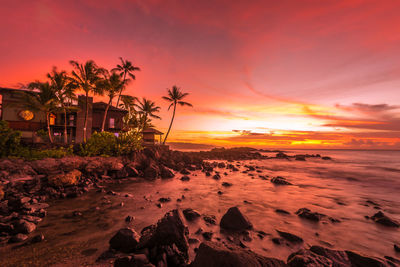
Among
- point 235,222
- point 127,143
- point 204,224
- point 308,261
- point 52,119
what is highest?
point 52,119

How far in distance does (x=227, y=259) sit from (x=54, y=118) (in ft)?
101

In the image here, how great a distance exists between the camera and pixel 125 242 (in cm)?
390

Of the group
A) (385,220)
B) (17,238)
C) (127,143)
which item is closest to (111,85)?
(127,143)

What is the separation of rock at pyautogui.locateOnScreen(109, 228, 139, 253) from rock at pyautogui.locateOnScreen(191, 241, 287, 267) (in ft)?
6.18

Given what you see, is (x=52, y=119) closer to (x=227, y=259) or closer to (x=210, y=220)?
(x=210, y=220)

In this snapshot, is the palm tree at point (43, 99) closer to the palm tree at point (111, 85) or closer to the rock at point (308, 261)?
the palm tree at point (111, 85)

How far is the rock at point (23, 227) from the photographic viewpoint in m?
4.47

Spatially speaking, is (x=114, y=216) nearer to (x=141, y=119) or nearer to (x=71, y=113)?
(x=141, y=119)

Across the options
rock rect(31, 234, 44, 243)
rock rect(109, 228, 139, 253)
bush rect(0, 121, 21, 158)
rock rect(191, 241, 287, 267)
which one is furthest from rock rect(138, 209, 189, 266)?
bush rect(0, 121, 21, 158)

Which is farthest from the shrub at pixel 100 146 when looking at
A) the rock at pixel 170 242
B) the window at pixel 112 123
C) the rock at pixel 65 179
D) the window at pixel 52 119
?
the window at pixel 112 123

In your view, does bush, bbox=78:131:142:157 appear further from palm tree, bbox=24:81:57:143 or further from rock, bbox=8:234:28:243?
rock, bbox=8:234:28:243

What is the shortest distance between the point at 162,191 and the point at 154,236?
6724 millimetres

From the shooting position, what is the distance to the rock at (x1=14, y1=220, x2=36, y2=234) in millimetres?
4473

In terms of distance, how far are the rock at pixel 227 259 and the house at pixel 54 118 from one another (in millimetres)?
21983
